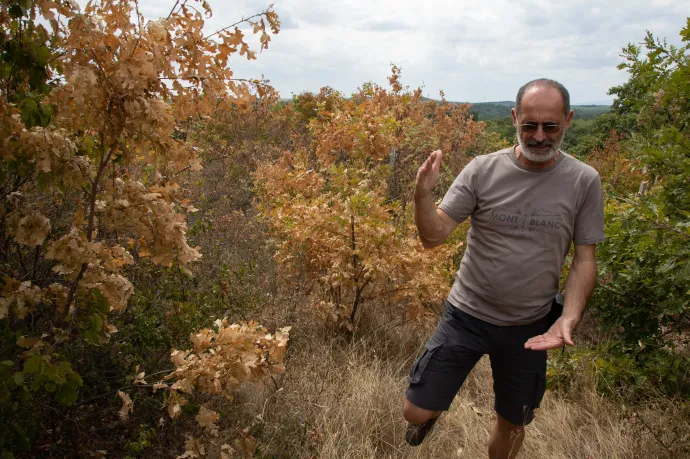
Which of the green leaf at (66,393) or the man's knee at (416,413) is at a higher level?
the green leaf at (66,393)

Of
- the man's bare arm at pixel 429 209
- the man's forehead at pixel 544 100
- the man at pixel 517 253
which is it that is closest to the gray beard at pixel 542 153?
the man at pixel 517 253

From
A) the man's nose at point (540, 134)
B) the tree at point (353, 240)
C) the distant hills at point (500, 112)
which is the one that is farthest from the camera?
the distant hills at point (500, 112)

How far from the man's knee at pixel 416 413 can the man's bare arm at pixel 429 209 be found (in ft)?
2.51

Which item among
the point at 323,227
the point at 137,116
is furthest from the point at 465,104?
the point at 137,116

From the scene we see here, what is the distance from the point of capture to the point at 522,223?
2312 mm

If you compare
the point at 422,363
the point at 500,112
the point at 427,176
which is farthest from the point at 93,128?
the point at 500,112

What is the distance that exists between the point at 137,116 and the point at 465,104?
10.8m

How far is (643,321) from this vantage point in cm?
324

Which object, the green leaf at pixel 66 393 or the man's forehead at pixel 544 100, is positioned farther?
the man's forehead at pixel 544 100

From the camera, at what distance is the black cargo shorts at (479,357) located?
94.6 inches

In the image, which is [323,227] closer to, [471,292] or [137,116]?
[471,292]

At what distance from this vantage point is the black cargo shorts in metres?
2.40

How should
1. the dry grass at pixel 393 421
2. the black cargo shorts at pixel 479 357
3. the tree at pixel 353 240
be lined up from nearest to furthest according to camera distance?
the black cargo shorts at pixel 479 357, the dry grass at pixel 393 421, the tree at pixel 353 240

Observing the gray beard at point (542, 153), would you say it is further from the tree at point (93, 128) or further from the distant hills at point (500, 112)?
the distant hills at point (500, 112)
